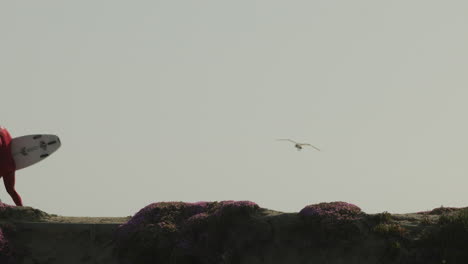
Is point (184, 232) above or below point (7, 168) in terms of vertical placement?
below

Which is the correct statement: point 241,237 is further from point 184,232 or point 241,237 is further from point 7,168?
point 7,168

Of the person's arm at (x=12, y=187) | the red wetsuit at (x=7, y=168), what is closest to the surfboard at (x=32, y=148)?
the red wetsuit at (x=7, y=168)

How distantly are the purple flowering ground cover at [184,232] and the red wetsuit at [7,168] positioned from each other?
6.76 metres

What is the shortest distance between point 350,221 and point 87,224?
10655 mm

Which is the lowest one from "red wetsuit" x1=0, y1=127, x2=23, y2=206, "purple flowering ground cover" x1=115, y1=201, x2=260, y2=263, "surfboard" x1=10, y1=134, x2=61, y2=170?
"purple flowering ground cover" x1=115, y1=201, x2=260, y2=263

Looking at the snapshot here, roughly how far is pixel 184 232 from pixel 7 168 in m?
9.80

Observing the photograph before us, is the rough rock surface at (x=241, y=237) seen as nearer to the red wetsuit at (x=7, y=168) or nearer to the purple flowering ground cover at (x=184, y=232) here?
the purple flowering ground cover at (x=184, y=232)

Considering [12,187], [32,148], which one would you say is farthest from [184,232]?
[32,148]

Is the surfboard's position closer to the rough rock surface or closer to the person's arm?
the person's arm

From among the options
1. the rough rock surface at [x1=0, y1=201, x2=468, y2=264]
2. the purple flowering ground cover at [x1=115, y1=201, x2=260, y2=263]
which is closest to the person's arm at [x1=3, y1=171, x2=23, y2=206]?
the rough rock surface at [x1=0, y1=201, x2=468, y2=264]

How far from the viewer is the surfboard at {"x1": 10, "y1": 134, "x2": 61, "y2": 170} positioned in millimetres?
38906

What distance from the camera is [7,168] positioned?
124 ft

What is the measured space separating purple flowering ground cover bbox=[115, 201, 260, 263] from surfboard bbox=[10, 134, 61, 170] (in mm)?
7690

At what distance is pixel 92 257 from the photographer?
33.2 meters
